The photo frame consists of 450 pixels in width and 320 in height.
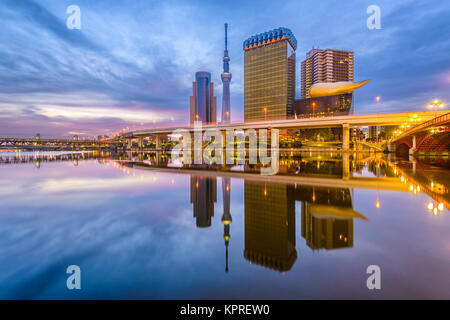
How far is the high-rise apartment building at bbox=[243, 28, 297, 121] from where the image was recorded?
148 metres

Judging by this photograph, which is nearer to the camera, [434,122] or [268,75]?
[434,122]

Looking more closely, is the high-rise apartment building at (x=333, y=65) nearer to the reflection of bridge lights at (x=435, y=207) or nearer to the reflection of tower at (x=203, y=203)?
the reflection of bridge lights at (x=435, y=207)

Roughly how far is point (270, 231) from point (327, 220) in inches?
81.0

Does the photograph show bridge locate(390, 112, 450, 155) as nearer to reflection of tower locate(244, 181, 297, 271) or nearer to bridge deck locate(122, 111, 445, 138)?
bridge deck locate(122, 111, 445, 138)

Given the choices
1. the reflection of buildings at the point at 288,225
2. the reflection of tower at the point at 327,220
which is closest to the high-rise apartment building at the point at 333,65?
the reflection of tower at the point at 327,220

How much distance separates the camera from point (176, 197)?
10.7 m

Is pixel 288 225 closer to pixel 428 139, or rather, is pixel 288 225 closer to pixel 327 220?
pixel 327 220

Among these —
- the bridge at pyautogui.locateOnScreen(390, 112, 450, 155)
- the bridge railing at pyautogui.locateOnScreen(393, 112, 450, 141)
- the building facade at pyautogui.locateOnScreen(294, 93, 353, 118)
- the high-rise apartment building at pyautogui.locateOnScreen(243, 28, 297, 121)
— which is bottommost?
the bridge at pyautogui.locateOnScreen(390, 112, 450, 155)

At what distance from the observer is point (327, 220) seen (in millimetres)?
6777

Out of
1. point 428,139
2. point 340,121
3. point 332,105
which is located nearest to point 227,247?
point 428,139

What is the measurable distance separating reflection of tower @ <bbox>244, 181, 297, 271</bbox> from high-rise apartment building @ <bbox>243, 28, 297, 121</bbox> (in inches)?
5634

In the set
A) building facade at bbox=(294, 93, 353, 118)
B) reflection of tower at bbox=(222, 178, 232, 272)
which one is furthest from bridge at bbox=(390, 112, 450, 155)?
building facade at bbox=(294, 93, 353, 118)

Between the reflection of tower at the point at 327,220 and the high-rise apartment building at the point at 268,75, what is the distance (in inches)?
5589
